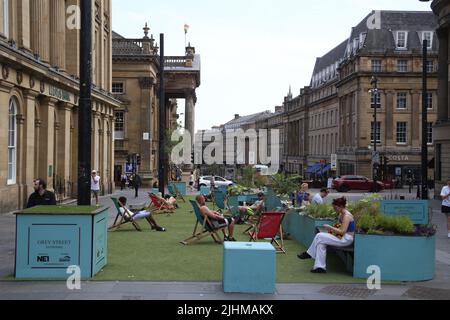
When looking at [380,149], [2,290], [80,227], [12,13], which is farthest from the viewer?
[380,149]

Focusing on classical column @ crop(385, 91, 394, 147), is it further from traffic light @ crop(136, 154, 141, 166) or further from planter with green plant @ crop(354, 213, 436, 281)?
planter with green plant @ crop(354, 213, 436, 281)

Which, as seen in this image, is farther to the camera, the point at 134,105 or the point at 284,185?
the point at 134,105

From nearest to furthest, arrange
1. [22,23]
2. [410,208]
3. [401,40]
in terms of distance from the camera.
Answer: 1. [410,208]
2. [22,23]
3. [401,40]

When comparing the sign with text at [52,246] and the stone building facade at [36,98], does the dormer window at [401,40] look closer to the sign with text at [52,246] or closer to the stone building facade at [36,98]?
the stone building facade at [36,98]

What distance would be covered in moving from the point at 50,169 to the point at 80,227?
57.7 feet

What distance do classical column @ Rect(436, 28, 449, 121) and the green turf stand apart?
110 ft

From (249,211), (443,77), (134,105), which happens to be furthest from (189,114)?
(249,211)

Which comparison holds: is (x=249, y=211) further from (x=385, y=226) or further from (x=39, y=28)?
(x=39, y=28)

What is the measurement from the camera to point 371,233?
10133 millimetres

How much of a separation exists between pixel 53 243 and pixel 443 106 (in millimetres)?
34705

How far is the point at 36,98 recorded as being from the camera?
83.8 ft

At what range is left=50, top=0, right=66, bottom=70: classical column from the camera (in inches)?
1126
